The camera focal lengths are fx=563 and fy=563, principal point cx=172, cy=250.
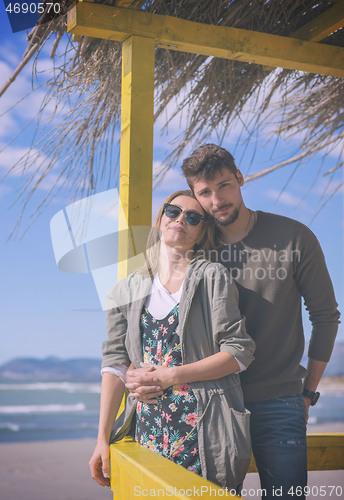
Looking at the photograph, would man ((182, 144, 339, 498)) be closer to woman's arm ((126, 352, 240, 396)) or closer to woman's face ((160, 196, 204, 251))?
woman's face ((160, 196, 204, 251))

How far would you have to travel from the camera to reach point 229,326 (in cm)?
175

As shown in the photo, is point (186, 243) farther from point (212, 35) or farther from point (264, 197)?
point (264, 197)

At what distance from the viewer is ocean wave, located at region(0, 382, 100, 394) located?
64.9 ft

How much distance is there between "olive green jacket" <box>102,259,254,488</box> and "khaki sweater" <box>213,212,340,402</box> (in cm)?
21

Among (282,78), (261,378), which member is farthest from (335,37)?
(261,378)

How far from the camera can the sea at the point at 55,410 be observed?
15.7 meters

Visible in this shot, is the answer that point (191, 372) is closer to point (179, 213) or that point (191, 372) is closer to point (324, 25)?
point (179, 213)

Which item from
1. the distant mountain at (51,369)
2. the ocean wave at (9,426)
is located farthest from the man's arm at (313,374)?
the distant mountain at (51,369)

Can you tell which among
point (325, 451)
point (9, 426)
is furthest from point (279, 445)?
point (9, 426)

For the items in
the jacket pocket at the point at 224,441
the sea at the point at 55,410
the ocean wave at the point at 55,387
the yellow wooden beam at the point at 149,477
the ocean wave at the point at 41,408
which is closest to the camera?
the yellow wooden beam at the point at 149,477

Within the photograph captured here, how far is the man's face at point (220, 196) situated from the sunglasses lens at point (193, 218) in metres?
0.10

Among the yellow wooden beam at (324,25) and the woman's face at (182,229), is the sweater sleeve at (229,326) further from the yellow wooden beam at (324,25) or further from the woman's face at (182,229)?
the yellow wooden beam at (324,25)

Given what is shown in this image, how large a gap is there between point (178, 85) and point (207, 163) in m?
0.91

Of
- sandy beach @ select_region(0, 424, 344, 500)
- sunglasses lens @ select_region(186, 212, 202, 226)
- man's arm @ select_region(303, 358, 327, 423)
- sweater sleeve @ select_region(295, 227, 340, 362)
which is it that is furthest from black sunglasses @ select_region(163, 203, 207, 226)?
sandy beach @ select_region(0, 424, 344, 500)
